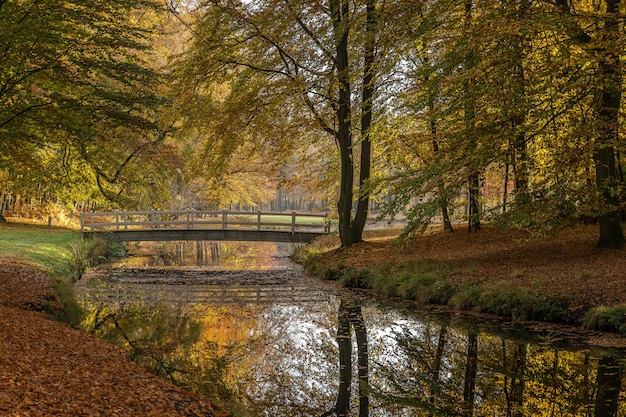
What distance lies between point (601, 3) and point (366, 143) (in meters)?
7.39

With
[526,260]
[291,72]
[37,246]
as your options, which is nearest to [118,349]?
[526,260]

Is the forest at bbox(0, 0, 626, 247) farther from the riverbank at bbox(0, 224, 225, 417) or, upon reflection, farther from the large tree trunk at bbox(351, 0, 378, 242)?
the riverbank at bbox(0, 224, 225, 417)

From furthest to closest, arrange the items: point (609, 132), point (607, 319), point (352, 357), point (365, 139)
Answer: point (365, 139) < point (609, 132) < point (607, 319) < point (352, 357)

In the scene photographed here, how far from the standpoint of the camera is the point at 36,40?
9836mm

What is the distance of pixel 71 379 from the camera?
6.15m

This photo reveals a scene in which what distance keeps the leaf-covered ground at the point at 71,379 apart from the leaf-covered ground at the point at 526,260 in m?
6.81

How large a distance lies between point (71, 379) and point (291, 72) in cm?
1358

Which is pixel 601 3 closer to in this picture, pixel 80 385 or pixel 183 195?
pixel 80 385

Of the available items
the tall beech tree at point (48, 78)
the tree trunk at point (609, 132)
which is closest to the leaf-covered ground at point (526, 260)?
the tree trunk at point (609, 132)

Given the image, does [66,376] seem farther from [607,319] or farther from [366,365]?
[607,319]

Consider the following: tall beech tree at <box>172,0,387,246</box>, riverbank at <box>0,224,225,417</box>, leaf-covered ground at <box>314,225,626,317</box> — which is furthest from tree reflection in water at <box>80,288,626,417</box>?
tall beech tree at <box>172,0,387,246</box>

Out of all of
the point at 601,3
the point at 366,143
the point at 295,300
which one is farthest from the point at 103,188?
the point at 601,3

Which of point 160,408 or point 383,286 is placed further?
point 383,286

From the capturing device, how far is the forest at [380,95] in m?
10.5
